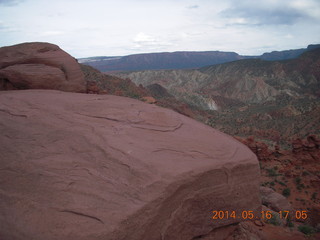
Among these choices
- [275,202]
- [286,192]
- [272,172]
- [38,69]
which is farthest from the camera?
[272,172]

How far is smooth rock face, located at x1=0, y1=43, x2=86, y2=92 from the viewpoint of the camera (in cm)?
874

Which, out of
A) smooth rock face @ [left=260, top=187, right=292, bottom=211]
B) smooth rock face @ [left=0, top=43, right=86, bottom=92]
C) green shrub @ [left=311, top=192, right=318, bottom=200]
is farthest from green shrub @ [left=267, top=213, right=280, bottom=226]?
smooth rock face @ [left=0, top=43, right=86, bottom=92]

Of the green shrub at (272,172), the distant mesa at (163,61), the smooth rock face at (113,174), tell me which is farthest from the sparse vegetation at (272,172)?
the distant mesa at (163,61)

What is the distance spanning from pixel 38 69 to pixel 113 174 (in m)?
6.94

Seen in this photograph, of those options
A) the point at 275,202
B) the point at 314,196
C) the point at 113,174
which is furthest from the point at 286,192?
the point at 113,174

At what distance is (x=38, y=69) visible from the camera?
913cm

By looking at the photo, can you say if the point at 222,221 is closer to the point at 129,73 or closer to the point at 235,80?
the point at 235,80

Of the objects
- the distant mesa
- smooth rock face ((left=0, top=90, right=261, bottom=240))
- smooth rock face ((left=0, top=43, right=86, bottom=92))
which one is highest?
the distant mesa

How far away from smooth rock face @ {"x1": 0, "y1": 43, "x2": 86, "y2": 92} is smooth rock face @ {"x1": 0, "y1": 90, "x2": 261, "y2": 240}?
Answer: 3206 millimetres

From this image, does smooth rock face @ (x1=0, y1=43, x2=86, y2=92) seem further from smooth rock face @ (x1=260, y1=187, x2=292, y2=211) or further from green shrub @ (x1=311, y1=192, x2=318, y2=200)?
green shrub @ (x1=311, y1=192, x2=318, y2=200)

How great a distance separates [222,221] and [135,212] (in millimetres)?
→ 2171

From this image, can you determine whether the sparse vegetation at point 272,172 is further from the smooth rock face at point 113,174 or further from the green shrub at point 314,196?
the smooth rock face at point 113,174

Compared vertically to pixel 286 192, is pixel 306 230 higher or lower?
higher

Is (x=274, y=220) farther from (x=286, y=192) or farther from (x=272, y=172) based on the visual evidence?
(x=272, y=172)
